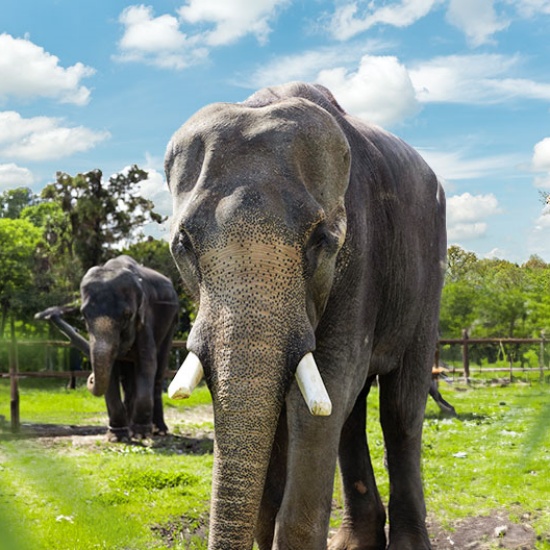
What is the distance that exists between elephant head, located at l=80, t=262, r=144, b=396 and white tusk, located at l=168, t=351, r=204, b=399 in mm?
8328

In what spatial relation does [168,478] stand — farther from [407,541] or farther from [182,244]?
[182,244]

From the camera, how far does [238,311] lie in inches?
129

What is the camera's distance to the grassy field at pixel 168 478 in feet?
2.15

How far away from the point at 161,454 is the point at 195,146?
7.90 m

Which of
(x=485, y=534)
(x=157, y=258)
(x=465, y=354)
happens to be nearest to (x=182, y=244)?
(x=485, y=534)

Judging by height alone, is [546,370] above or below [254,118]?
below

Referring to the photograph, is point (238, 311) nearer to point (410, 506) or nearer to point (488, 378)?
point (410, 506)

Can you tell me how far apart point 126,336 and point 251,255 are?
30.8 feet

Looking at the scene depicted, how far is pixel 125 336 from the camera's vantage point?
1252 centimetres

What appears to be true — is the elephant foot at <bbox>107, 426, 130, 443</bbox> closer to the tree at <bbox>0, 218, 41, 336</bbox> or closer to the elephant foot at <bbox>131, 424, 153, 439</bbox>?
the elephant foot at <bbox>131, 424, 153, 439</bbox>

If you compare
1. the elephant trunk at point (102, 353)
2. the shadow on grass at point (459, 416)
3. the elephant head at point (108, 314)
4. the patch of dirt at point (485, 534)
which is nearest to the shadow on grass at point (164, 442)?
the elephant trunk at point (102, 353)

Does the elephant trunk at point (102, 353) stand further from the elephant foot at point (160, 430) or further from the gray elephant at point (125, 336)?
the elephant foot at point (160, 430)

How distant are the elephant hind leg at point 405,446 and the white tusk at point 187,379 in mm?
2346

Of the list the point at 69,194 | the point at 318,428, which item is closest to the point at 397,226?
the point at 318,428
